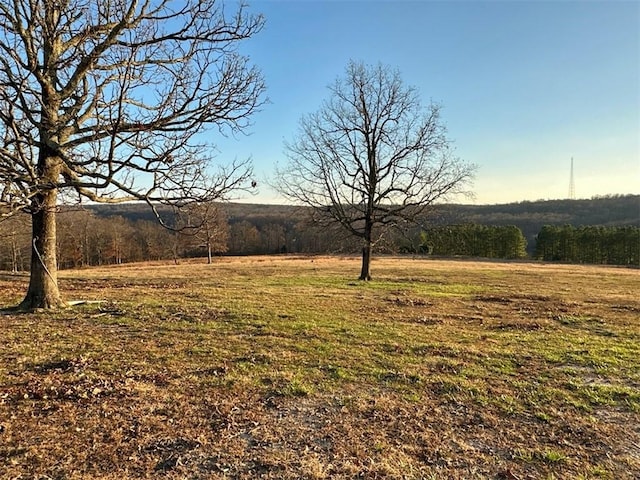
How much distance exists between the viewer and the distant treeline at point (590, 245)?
5844 centimetres

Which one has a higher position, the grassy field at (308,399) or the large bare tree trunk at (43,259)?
the large bare tree trunk at (43,259)

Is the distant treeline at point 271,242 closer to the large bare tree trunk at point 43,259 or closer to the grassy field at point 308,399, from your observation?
the large bare tree trunk at point 43,259

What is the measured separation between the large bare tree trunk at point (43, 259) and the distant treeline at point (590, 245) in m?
62.0

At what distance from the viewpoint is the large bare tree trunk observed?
923 centimetres

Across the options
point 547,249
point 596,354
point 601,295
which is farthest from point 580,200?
point 596,354

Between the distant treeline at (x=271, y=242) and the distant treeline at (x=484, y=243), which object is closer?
the distant treeline at (x=271, y=242)

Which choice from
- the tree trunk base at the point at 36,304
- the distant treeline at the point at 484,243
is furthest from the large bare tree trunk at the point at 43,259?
the distant treeline at the point at 484,243

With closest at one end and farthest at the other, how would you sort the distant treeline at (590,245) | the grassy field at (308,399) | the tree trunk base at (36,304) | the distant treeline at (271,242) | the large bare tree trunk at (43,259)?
the grassy field at (308,399)
the large bare tree trunk at (43,259)
the tree trunk base at (36,304)
the distant treeline at (271,242)
the distant treeline at (590,245)

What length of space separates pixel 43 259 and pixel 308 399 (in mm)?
7374

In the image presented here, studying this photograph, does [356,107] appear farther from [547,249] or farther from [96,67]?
[547,249]

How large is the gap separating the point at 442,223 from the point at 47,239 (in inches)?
659

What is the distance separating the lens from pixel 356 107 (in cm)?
2156

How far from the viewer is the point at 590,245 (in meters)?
61.8

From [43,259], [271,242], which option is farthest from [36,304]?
[271,242]
